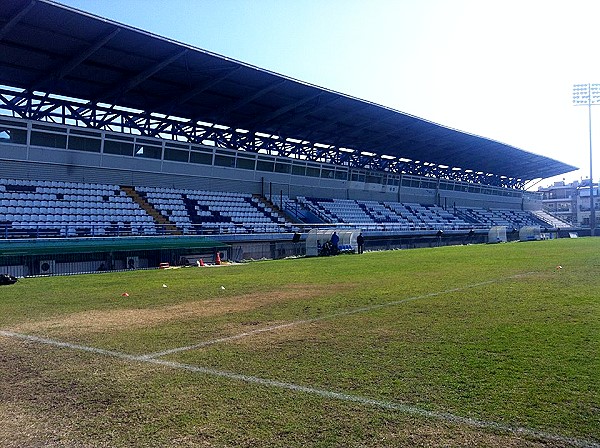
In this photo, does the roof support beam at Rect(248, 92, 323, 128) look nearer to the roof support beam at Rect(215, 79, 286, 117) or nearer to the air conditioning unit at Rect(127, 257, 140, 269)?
the roof support beam at Rect(215, 79, 286, 117)

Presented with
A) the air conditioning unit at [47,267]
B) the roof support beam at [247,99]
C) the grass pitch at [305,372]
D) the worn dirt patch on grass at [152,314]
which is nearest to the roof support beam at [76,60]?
the roof support beam at [247,99]

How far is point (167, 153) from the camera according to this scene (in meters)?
37.8

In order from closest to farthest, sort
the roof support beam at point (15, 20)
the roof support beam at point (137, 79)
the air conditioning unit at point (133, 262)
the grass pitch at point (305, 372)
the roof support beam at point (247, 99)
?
the grass pitch at point (305, 372) → the roof support beam at point (15, 20) → the air conditioning unit at point (133, 262) → the roof support beam at point (137, 79) → the roof support beam at point (247, 99)

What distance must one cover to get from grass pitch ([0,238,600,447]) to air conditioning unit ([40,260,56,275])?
10475 mm

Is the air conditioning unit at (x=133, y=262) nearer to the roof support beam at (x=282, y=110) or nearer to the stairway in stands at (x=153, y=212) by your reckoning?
the stairway in stands at (x=153, y=212)

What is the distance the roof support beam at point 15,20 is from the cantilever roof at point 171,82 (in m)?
0.05

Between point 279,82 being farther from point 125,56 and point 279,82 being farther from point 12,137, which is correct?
point 12,137

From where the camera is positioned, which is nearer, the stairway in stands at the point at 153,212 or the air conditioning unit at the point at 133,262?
the air conditioning unit at the point at 133,262

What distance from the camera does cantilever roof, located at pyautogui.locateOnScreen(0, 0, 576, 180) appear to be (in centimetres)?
2528

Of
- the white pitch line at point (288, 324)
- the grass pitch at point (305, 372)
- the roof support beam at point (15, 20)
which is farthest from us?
the roof support beam at point (15, 20)

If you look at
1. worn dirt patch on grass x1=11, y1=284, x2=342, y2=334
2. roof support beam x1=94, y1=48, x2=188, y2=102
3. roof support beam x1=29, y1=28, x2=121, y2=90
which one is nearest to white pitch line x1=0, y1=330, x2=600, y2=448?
worn dirt patch on grass x1=11, y1=284, x2=342, y2=334

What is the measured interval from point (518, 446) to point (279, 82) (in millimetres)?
33013

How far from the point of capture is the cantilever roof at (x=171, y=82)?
25.3m

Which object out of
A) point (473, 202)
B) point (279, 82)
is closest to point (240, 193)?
point (279, 82)
